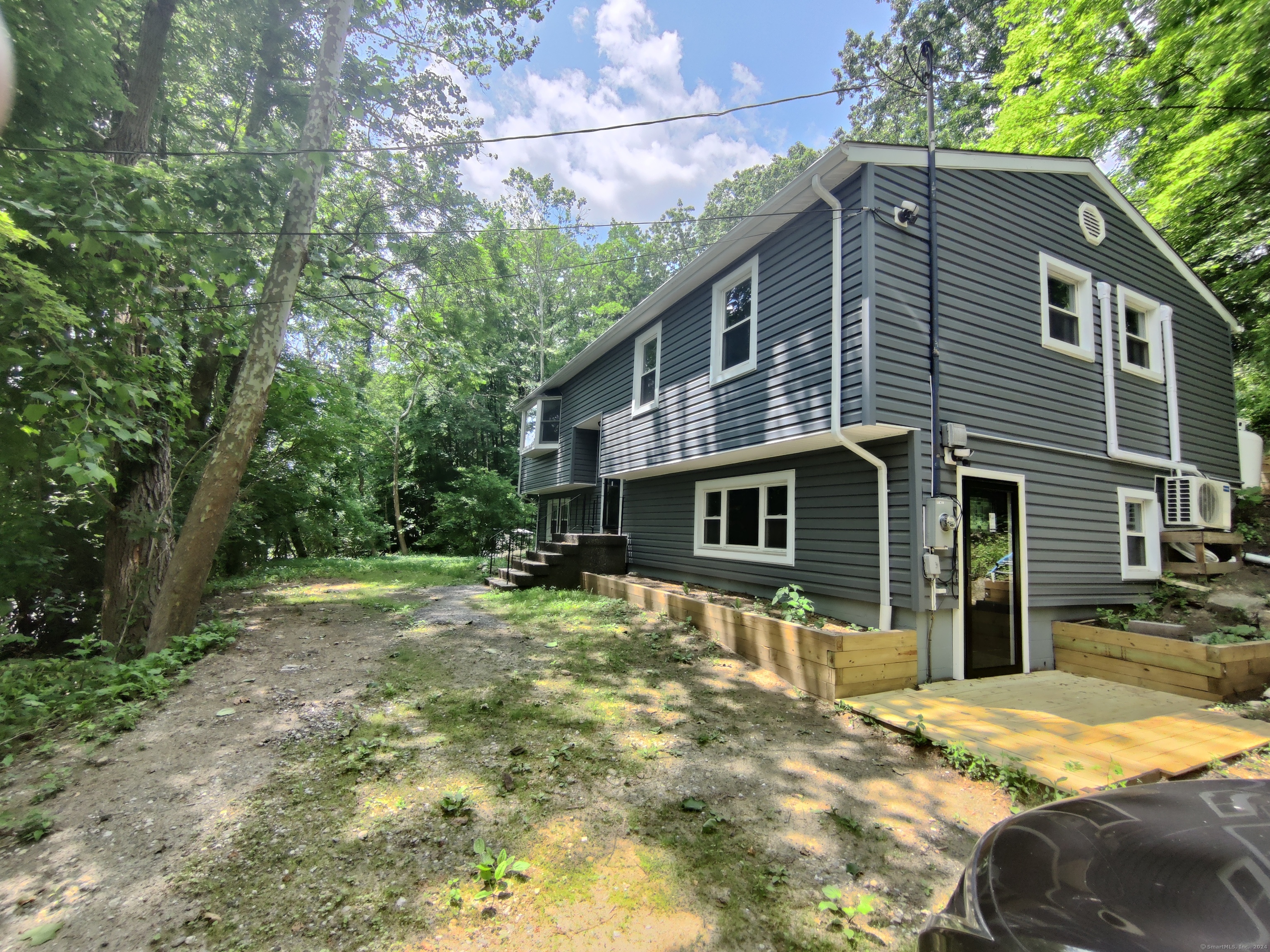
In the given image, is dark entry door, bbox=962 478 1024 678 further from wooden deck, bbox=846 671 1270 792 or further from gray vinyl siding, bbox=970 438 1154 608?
wooden deck, bbox=846 671 1270 792

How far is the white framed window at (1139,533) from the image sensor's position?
274 inches

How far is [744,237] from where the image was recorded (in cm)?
695

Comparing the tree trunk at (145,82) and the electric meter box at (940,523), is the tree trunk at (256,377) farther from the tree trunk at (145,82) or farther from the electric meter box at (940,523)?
the electric meter box at (940,523)

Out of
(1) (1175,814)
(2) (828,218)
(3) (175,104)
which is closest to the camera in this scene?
(1) (1175,814)

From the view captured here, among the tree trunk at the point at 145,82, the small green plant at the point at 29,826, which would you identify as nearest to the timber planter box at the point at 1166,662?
the small green plant at the point at 29,826

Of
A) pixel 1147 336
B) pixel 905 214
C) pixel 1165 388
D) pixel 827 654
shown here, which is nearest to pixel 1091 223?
pixel 1147 336

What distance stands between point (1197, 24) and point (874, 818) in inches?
504

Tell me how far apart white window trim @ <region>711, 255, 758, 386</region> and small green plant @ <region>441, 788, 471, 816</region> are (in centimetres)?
563

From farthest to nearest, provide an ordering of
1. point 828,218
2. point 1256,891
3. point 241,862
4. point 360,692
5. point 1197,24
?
1. point 1197,24
2. point 828,218
3. point 360,692
4. point 241,862
5. point 1256,891

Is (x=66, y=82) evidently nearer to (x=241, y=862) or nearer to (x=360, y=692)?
(x=360, y=692)

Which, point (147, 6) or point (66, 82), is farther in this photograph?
point (147, 6)

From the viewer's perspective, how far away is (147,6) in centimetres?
609

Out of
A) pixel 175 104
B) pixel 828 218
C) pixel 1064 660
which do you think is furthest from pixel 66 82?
pixel 1064 660

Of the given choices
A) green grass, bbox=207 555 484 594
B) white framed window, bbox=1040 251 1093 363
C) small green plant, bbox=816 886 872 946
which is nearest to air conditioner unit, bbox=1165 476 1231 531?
white framed window, bbox=1040 251 1093 363
